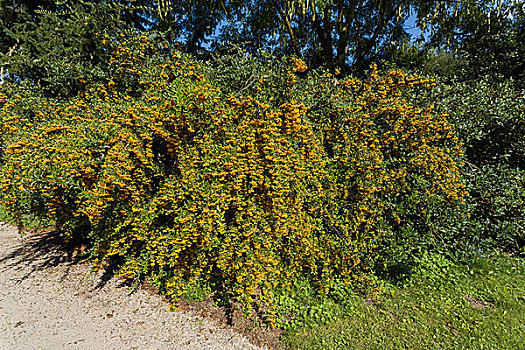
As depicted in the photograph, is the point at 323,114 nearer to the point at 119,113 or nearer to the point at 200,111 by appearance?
the point at 200,111

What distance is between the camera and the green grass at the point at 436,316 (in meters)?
2.63

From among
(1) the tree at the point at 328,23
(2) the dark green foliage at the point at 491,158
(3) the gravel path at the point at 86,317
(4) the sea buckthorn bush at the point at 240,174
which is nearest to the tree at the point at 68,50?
(4) the sea buckthorn bush at the point at 240,174

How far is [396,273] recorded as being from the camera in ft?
11.8

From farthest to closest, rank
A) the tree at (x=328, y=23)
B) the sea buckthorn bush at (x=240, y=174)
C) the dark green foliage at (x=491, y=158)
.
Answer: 1. the tree at (x=328, y=23)
2. the dark green foliage at (x=491, y=158)
3. the sea buckthorn bush at (x=240, y=174)

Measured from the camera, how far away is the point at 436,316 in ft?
9.68

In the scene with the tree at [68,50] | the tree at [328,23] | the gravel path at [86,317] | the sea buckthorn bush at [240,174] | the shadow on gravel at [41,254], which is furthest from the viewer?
the tree at [328,23]

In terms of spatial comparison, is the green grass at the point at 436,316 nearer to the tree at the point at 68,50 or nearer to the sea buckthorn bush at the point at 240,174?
the sea buckthorn bush at the point at 240,174

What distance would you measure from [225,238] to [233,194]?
475mm

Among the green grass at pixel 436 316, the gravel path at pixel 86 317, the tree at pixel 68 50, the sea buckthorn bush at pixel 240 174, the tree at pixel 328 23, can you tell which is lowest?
the gravel path at pixel 86 317

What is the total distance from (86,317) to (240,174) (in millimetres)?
2425

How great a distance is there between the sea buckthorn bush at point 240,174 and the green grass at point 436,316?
0.41 meters

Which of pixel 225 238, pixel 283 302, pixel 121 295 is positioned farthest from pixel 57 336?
pixel 283 302

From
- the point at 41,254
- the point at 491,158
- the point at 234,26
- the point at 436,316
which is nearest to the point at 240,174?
the point at 436,316

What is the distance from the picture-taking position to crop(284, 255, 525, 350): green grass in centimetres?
263
